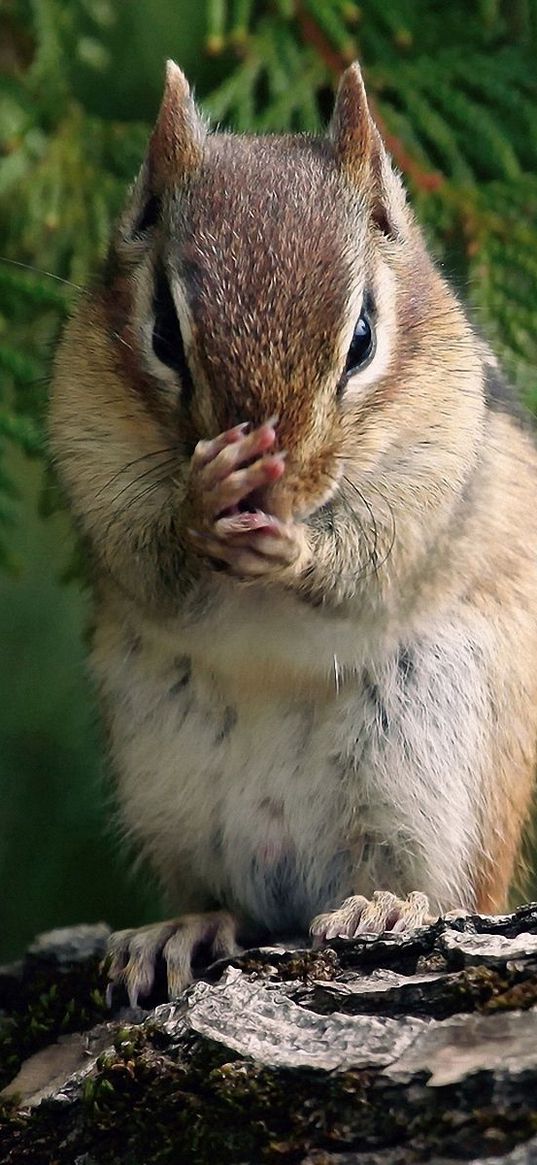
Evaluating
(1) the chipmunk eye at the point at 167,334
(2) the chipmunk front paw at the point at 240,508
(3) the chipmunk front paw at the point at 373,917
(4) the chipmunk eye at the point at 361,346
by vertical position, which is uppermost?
(1) the chipmunk eye at the point at 167,334

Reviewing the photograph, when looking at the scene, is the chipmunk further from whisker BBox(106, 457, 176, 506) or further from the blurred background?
the blurred background

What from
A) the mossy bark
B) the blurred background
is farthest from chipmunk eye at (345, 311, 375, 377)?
the blurred background

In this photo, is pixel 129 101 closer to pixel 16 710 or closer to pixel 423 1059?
pixel 16 710

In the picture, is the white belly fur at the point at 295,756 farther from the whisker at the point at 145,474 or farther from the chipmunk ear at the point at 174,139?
the chipmunk ear at the point at 174,139

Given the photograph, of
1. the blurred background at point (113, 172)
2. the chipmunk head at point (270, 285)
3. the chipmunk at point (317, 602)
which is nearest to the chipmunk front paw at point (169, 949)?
the chipmunk at point (317, 602)

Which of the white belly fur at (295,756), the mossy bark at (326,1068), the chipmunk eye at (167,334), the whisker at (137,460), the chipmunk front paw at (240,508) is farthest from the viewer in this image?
the white belly fur at (295,756)

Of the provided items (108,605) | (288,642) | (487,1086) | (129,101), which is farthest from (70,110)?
(487,1086)

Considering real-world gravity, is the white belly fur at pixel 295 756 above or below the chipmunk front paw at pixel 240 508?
below
